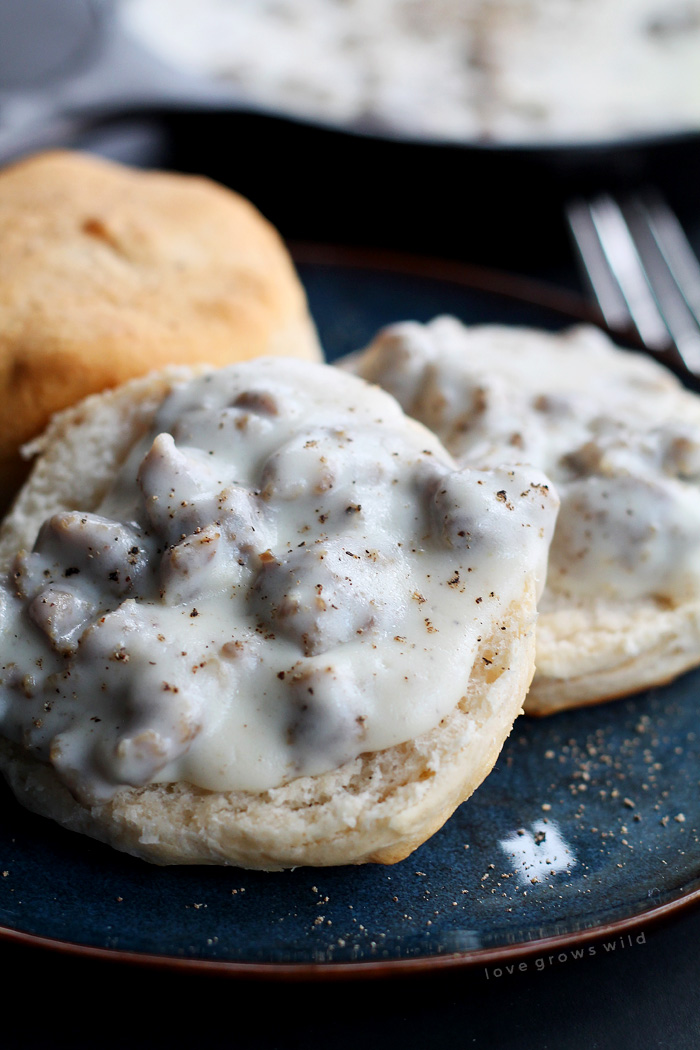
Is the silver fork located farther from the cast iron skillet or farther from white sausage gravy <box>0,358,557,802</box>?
white sausage gravy <box>0,358,557,802</box>

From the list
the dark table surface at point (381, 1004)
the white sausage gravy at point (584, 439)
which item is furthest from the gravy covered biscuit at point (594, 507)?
the dark table surface at point (381, 1004)

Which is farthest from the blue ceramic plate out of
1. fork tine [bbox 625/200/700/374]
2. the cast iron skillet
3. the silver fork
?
the cast iron skillet

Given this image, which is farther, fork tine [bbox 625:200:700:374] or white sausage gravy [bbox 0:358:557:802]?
fork tine [bbox 625:200:700:374]

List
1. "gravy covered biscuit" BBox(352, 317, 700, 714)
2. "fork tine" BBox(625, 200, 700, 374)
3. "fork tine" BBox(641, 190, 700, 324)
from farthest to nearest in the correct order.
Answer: "fork tine" BBox(641, 190, 700, 324) < "fork tine" BBox(625, 200, 700, 374) < "gravy covered biscuit" BBox(352, 317, 700, 714)

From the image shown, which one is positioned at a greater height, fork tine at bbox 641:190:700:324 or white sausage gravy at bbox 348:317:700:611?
white sausage gravy at bbox 348:317:700:611

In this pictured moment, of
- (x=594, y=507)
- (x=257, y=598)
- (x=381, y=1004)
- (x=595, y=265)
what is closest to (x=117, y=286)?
(x=257, y=598)

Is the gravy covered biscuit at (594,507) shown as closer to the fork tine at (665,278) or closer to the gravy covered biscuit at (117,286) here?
the gravy covered biscuit at (117,286)

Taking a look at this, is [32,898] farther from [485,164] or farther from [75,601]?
[485,164]
